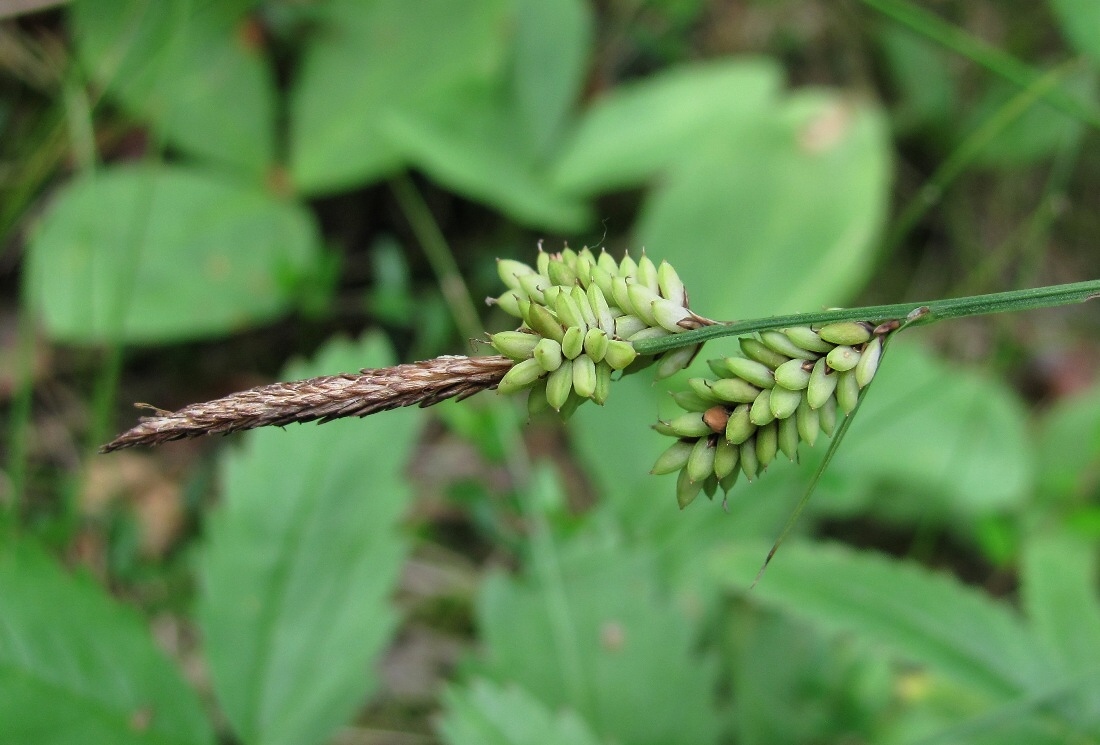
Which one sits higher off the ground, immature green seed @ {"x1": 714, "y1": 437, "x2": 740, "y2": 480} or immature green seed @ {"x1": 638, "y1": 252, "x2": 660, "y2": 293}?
immature green seed @ {"x1": 638, "y1": 252, "x2": 660, "y2": 293}

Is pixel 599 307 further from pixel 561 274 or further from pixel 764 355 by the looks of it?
pixel 764 355

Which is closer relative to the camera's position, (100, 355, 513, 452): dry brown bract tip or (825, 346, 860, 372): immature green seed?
(100, 355, 513, 452): dry brown bract tip

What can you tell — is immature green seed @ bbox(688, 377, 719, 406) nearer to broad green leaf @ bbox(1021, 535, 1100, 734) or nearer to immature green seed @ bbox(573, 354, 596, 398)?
immature green seed @ bbox(573, 354, 596, 398)

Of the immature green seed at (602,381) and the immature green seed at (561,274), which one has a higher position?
the immature green seed at (561,274)

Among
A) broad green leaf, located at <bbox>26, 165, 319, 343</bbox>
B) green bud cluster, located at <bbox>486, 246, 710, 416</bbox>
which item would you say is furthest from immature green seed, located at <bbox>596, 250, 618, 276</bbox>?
broad green leaf, located at <bbox>26, 165, 319, 343</bbox>

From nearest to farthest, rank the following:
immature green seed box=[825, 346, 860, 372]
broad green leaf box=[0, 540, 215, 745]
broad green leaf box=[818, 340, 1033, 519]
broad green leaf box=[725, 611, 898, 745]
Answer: immature green seed box=[825, 346, 860, 372] < broad green leaf box=[0, 540, 215, 745] < broad green leaf box=[725, 611, 898, 745] < broad green leaf box=[818, 340, 1033, 519]

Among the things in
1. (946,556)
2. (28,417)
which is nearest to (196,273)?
(28,417)

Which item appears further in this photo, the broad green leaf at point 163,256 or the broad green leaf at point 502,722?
the broad green leaf at point 163,256

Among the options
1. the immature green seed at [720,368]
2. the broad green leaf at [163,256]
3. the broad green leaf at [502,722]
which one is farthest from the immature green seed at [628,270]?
the broad green leaf at [163,256]

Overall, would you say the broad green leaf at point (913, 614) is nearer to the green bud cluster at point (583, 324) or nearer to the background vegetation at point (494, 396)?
the background vegetation at point (494, 396)
